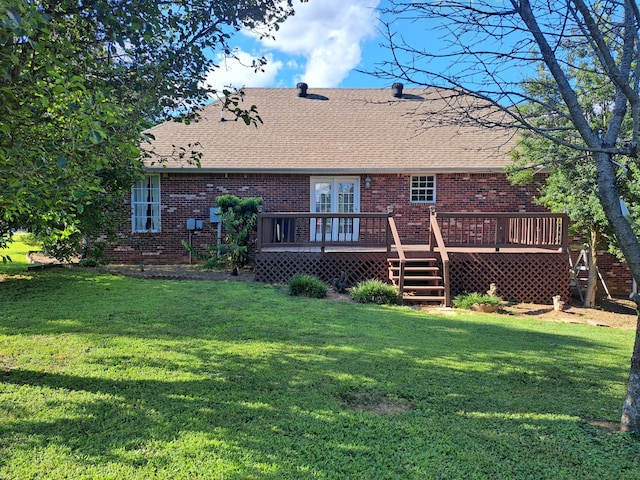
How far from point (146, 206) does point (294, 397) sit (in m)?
10.7

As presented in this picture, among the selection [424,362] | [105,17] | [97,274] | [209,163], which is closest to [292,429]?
[424,362]

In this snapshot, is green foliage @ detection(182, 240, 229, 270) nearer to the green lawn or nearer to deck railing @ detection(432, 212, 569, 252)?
the green lawn

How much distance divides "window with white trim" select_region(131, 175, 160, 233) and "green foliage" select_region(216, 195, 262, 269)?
9.20 ft

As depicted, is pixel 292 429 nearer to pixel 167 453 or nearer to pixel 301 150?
pixel 167 453

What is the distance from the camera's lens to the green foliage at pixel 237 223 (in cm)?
1077

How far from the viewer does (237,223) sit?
10.9 metres

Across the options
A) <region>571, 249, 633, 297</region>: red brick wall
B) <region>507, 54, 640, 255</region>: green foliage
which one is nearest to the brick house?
<region>507, 54, 640, 255</region>: green foliage

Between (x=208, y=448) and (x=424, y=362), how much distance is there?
287cm

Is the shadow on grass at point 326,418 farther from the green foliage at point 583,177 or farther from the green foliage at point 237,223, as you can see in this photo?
the green foliage at point 237,223

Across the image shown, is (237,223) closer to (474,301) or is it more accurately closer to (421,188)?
(421,188)

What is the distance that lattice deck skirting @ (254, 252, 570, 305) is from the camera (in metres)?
9.97

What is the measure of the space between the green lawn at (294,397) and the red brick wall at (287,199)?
590 centimetres

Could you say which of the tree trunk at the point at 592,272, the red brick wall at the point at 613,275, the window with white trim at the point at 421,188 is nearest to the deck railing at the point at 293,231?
the window with white trim at the point at 421,188

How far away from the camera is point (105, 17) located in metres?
3.65
